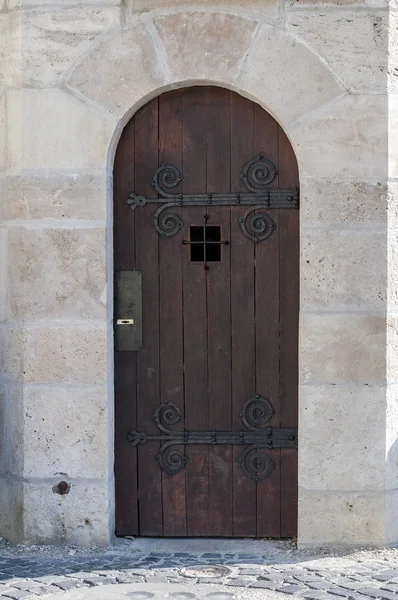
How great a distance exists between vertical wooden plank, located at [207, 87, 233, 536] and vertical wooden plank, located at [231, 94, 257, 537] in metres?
0.03

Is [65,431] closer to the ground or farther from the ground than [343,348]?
closer to the ground

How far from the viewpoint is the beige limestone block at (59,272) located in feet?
17.4

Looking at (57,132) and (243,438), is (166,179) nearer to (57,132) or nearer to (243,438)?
(57,132)

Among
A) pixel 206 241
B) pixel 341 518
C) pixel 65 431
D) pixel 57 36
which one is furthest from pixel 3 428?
pixel 57 36

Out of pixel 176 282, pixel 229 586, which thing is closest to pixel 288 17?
pixel 176 282

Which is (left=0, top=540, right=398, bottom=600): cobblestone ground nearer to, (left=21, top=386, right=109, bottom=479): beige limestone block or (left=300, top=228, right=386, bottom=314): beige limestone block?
(left=21, top=386, right=109, bottom=479): beige limestone block

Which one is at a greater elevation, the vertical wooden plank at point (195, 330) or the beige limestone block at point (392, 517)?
the vertical wooden plank at point (195, 330)

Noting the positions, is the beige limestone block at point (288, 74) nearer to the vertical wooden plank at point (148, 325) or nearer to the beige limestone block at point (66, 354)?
the vertical wooden plank at point (148, 325)

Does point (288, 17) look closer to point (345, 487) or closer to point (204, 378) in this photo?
point (204, 378)

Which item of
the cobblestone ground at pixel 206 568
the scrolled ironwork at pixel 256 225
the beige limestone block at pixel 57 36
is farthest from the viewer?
the scrolled ironwork at pixel 256 225

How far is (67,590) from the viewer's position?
4.60 meters

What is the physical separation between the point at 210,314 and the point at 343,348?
0.76 m

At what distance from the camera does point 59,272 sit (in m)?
5.33

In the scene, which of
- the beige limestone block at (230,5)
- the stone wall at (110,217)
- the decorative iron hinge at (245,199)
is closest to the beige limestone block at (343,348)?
the stone wall at (110,217)
